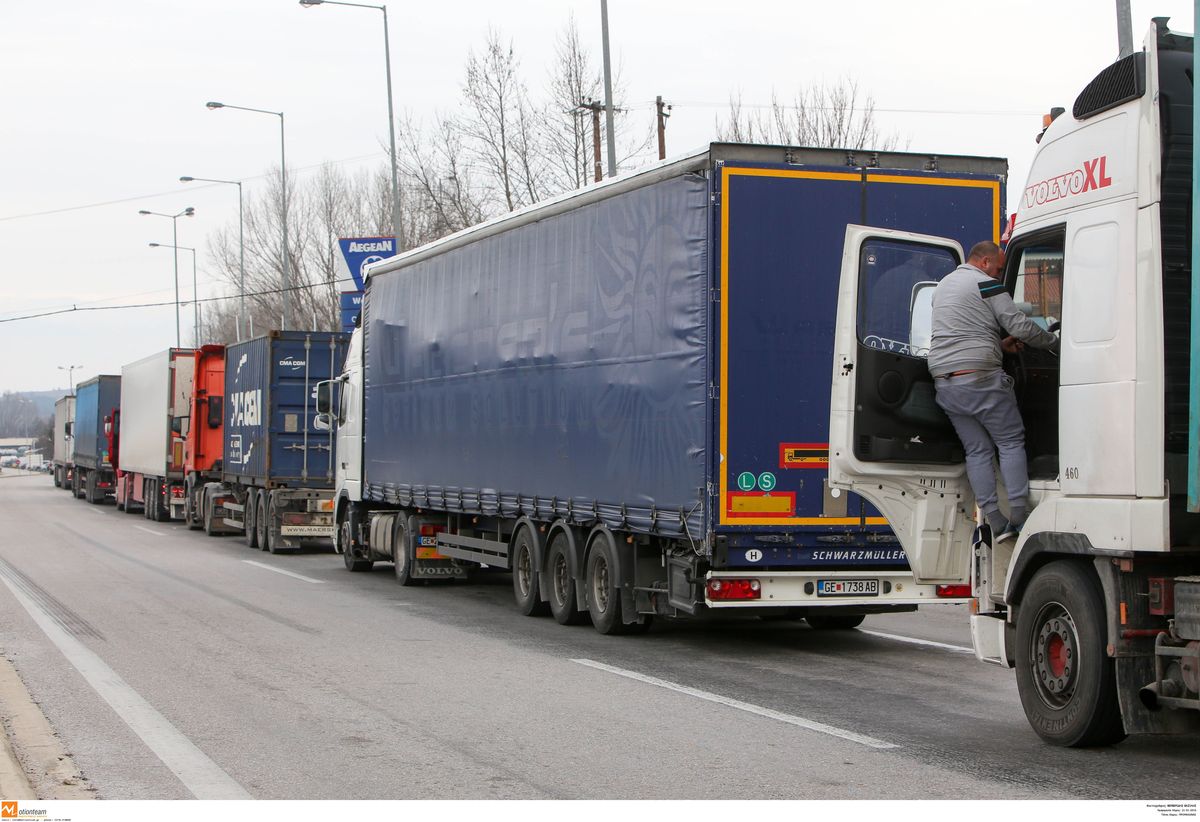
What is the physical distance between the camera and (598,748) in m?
7.78

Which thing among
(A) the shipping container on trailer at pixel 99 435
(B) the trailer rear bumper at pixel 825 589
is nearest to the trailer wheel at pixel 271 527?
(B) the trailer rear bumper at pixel 825 589

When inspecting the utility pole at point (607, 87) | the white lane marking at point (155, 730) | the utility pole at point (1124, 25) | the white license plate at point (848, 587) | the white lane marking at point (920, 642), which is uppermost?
the utility pole at point (607, 87)

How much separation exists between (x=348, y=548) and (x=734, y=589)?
10.6m

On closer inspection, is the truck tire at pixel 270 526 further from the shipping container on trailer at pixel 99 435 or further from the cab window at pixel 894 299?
the shipping container on trailer at pixel 99 435

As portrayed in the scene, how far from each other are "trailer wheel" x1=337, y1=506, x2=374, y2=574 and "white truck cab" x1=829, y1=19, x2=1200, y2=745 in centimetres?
1325

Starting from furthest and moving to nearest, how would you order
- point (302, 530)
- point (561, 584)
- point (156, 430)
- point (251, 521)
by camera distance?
point (156, 430) → point (251, 521) → point (302, 530) → point (561, 584)

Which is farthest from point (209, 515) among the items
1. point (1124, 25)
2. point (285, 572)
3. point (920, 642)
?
point (1124, 25)

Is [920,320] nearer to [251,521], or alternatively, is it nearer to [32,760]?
[32,760]

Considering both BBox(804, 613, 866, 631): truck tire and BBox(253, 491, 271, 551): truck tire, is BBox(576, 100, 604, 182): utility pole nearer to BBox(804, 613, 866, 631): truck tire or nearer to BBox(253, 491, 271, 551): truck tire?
BBox(253, 491, 271, 551): truck tire

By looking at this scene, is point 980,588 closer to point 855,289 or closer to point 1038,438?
point 1038,438

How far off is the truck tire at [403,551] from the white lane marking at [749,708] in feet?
23.2

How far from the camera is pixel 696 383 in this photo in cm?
1116

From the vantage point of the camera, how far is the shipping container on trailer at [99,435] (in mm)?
45812

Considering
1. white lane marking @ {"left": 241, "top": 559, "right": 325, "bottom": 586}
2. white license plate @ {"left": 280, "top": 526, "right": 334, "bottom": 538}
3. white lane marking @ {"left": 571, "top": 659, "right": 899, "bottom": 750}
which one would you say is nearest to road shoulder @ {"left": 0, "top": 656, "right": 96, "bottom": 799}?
white lane marking @ {"left": 571, "top": 659, "right": 899, "bottom": 750}
